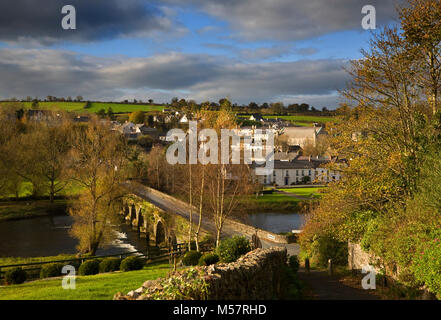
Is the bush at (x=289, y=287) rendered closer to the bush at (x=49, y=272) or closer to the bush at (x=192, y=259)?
the bush at (x=192, y=259)

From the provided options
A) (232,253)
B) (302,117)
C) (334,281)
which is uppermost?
(302,117)

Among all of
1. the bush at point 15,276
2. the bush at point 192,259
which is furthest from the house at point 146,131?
the bush at point 15,276

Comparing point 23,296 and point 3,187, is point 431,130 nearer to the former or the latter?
point 23,296

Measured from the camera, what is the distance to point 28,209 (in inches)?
1923

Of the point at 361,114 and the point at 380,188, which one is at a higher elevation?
the point at 361,114

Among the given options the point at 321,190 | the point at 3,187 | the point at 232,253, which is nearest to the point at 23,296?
the point at 232,253

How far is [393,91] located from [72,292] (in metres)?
16.1

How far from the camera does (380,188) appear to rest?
1688cm

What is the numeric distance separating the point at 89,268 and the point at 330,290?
1339cm

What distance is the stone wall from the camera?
6.73m

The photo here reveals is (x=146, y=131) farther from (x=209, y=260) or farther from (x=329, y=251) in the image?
(x=209, y=260)

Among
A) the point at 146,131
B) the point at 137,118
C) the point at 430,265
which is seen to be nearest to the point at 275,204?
the point at 430,265

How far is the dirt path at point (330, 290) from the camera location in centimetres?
1232

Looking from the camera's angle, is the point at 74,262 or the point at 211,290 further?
the point at 74,262
